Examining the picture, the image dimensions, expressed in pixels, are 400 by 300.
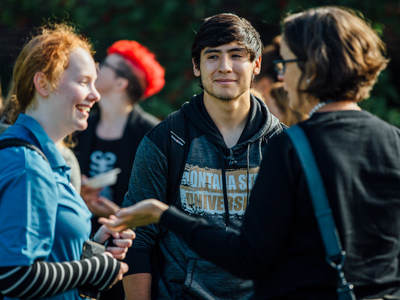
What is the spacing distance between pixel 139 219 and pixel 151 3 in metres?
6.30

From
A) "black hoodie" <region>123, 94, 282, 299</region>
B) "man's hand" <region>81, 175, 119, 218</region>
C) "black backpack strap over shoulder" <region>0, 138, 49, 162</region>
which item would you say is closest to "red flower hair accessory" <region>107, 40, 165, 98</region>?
"man's hand" <region>81, 175, 119, 218</region>

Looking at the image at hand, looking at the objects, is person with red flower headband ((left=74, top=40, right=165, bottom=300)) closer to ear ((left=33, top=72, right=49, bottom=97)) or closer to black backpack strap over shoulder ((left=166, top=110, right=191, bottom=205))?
black backpack strap over shoulder ((left=166, top=110, right=191, bottom=205))

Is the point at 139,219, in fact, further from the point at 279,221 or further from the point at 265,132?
the point at 265,132

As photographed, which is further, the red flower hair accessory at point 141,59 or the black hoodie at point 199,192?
the red flower hair accessory at point 141,59

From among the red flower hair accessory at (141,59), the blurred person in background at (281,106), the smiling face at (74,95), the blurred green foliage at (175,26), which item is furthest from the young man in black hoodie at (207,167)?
the blurred green foliage at (175,26)

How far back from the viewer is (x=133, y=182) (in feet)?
9.78

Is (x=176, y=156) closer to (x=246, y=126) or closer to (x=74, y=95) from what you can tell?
(x=246, y=126)

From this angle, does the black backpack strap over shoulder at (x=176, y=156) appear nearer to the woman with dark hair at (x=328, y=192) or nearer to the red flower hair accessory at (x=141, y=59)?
the woman with dark hair at (x=328, y=192)

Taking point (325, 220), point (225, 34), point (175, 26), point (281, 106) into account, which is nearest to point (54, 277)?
point (325, 220)

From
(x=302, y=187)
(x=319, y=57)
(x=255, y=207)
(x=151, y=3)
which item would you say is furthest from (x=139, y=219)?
(x=151, y=3)

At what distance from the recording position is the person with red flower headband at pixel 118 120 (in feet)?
16.4

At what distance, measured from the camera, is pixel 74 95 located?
8.48ft

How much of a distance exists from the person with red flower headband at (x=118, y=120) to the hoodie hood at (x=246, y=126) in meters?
1.72

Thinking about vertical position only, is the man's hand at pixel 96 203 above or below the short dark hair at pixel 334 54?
below
